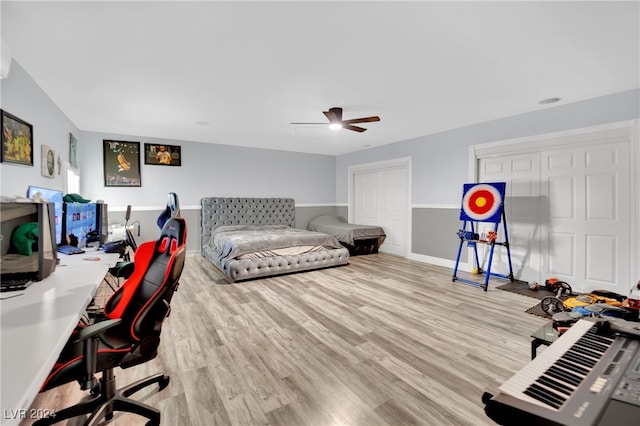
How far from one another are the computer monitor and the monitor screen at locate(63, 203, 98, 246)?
4.21 ft

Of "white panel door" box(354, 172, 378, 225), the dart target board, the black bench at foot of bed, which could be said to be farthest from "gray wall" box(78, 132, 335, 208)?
the dart target board

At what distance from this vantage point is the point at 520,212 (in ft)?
13.6

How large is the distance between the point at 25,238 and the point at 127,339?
2.84ft

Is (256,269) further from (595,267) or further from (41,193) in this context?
(595,267)

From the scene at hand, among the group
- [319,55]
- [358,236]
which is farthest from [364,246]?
[319,55]

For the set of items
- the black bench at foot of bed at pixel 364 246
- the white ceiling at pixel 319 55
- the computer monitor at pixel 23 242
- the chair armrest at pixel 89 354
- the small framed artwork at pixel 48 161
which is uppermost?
the white ceiling at pixel 319 55

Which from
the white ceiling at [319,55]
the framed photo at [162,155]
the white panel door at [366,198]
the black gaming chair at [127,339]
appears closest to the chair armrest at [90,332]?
the black gaming chair at [127,339]

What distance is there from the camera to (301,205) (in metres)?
7.26

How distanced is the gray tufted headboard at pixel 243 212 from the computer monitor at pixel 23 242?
14.0ft

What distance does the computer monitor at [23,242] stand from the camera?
5.05 ft

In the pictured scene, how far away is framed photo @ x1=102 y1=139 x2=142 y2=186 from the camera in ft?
17.0

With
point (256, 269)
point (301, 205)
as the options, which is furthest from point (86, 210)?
point (301, 205)

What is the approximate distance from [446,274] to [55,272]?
4.65 m

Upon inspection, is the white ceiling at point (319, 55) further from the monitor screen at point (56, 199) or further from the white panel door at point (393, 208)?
the white panel door at point (393, 208)
